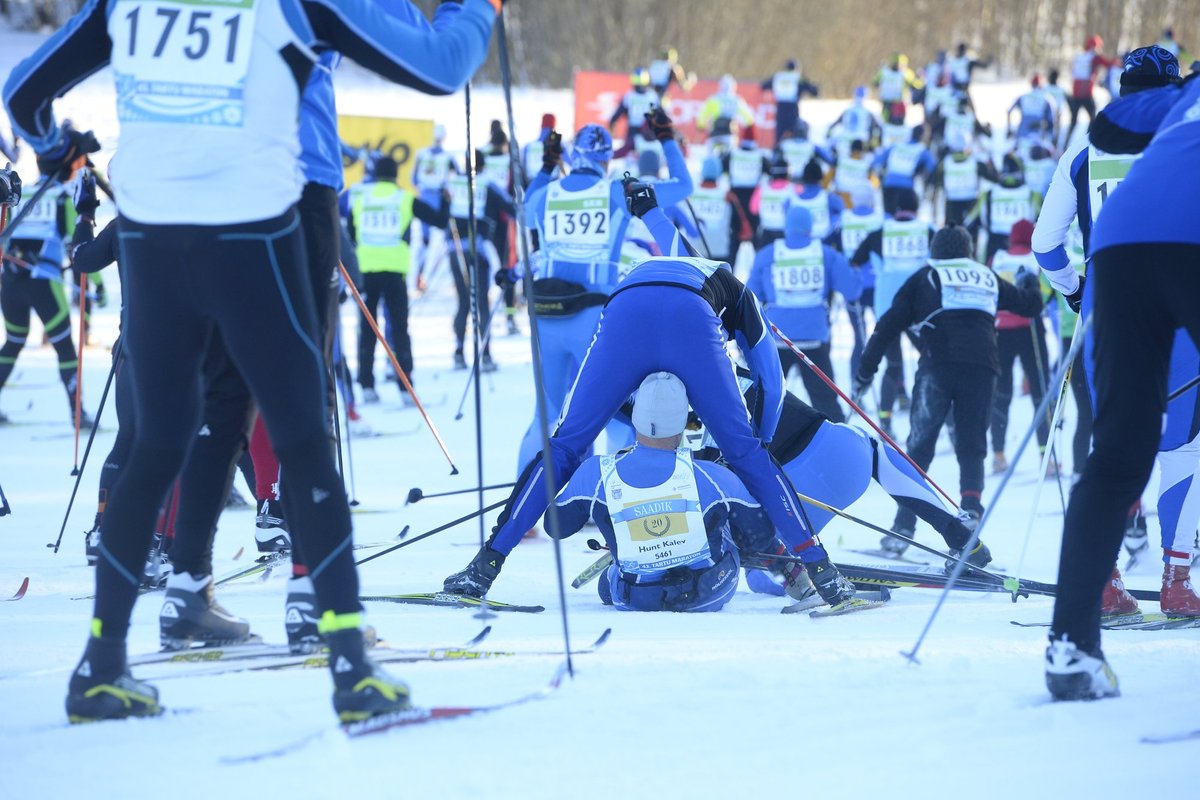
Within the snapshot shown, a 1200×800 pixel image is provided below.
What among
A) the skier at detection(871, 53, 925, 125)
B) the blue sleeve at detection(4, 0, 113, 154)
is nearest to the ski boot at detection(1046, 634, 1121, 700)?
the blue sleeve at detection(4, 0, 113, 154)

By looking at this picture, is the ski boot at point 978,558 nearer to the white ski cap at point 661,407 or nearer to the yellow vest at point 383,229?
the white ski cap at point 661,407

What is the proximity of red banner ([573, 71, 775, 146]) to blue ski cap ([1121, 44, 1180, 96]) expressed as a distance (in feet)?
55.4

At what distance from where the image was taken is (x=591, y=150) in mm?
7152

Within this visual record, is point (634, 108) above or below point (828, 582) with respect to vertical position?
above

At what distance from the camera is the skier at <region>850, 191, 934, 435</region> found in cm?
982

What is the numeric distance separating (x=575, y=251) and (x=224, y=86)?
4.31 m

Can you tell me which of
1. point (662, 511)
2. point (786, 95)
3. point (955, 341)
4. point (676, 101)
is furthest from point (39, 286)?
point (786, 95)

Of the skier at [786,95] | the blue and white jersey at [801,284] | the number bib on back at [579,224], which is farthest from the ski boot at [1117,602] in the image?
the skier at [786,95]

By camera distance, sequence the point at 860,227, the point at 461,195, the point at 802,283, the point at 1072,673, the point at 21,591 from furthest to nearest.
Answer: the point at 461,195 < the point at 860,227 < the point at 802,283 < the point at 21,591 < the point at 1072,673

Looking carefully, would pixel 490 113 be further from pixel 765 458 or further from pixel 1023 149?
pixel 765 458

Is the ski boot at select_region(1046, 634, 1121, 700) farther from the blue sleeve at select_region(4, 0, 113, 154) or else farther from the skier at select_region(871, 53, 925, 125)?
the skier at select_region(871, 53, 925, 125)

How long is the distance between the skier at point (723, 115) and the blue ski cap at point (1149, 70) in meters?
13.5

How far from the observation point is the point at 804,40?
38938mm

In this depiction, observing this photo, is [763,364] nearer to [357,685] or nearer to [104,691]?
[357,685]
